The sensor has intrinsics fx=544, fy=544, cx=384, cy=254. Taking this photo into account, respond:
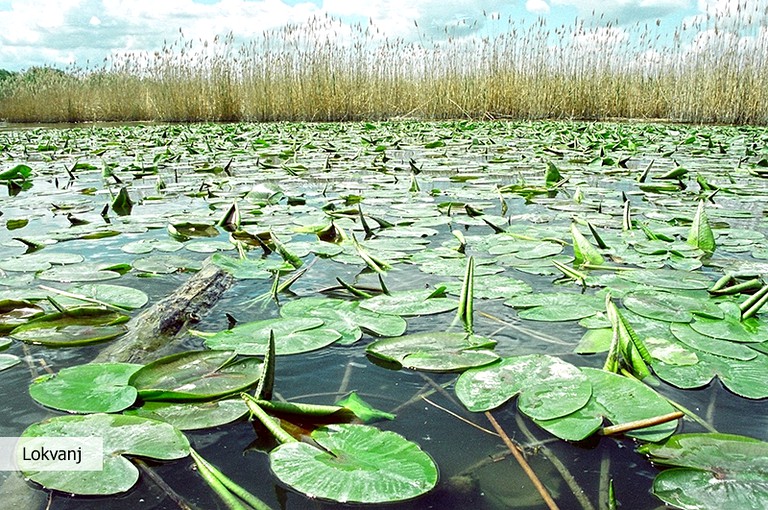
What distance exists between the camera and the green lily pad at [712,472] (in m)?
0.59

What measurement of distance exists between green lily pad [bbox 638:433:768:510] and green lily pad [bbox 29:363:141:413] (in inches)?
28.2

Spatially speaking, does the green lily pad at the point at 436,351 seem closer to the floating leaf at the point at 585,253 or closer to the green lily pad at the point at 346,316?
the green lily pad at the point at 346,316

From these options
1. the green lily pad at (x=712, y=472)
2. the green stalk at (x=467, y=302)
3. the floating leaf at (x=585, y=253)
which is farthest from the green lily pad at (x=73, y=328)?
the floating leaf at (x=585, y=253)

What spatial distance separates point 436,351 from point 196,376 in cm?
40

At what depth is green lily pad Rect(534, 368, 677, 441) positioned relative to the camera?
2.38ft

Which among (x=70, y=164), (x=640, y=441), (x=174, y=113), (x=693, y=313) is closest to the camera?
(x=640, y=441)

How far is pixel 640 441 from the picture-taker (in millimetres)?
728

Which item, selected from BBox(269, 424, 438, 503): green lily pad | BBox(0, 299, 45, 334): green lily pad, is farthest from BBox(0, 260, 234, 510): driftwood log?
BBox(269, 424, 438, 503): green lily pad

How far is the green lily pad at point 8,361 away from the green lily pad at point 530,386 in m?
0.77

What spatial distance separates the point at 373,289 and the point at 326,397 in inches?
19.8

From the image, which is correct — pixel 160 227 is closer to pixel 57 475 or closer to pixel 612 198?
pixel 57 475

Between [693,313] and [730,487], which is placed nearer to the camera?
[730,487]

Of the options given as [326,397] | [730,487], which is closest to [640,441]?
[730,487]

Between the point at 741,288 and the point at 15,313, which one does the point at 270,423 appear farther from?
the point at 741,288
